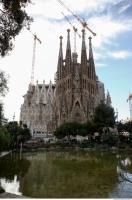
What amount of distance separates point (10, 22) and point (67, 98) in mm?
65711

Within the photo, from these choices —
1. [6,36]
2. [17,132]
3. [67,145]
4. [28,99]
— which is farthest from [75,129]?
[6,36]

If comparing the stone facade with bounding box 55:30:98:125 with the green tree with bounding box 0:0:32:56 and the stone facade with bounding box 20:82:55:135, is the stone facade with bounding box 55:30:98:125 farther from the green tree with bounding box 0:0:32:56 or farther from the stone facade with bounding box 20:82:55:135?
the green tree with bounding box 0:0:32:56

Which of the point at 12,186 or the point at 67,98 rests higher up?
the point at 67,98

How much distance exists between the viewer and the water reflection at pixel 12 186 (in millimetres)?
12087

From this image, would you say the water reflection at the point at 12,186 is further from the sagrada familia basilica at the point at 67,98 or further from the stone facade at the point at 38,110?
the stone facade at the point at 38,110

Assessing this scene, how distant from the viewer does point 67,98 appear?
74.8m

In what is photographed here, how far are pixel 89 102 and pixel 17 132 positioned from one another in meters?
32.9

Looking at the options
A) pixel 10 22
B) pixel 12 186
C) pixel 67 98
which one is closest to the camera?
pixel 10 22

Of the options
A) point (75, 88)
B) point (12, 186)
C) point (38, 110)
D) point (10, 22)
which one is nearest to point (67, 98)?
point (75, 88)

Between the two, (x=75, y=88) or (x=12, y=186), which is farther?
(x=75, y=88)

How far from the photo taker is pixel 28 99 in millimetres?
79500

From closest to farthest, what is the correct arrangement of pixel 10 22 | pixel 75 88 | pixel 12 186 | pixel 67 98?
1. pixel 10 22
2. pixel 12 186
3. pixel 75 88
4. pixel 67 98

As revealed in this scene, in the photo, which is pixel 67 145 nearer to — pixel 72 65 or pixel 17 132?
pixel 17 132

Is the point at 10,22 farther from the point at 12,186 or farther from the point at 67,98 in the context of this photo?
the point at 67,98
